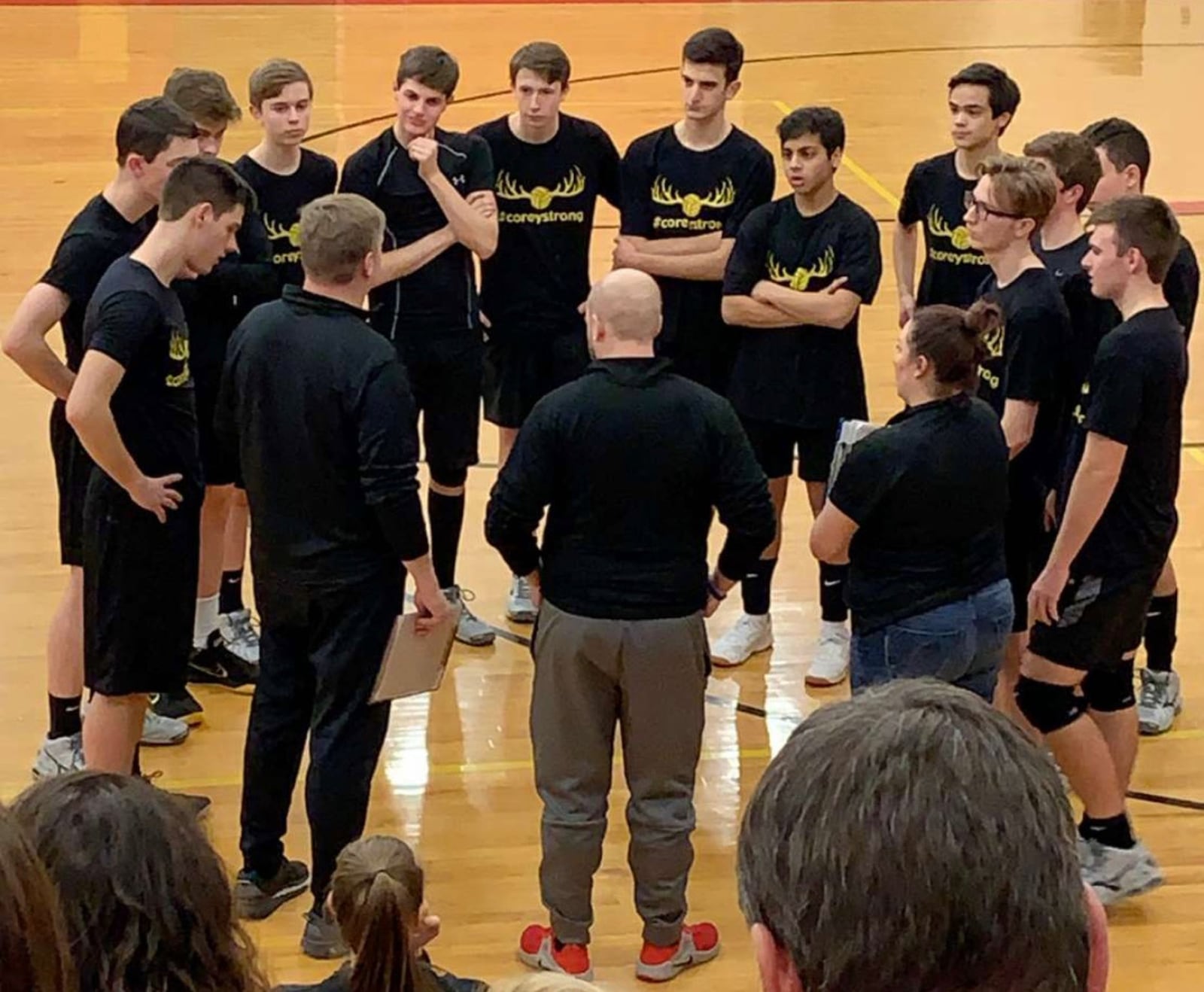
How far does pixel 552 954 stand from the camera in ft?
15.2

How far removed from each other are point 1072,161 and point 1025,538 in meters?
1.08

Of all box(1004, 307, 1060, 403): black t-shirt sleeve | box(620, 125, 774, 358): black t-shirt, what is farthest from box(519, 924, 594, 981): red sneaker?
box(620, 125, 774, 358): black t-shirt

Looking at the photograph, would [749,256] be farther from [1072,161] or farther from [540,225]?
[1072,161]

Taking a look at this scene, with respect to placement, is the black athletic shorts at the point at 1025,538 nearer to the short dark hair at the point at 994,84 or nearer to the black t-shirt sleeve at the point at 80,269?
the short dark hair at the point at 994,84

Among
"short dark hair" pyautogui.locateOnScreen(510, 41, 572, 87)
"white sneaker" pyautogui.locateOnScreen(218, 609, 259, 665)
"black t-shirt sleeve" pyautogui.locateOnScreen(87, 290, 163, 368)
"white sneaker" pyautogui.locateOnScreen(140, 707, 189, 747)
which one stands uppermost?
"short dark hair" pyautogui.locateOnScreen(510, 41, 572, 87)

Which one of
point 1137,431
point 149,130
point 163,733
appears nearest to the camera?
point 1137,431

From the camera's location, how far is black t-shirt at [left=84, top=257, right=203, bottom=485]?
4.55m

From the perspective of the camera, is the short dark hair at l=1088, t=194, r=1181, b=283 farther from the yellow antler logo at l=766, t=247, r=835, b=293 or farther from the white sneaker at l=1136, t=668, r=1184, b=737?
the white sneaker at l=1136, t=668, r=1184, b=737

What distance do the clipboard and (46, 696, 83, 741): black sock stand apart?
4.17 ft

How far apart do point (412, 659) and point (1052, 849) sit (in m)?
3.21

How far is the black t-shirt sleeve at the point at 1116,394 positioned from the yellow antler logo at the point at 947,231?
1490 millimetres

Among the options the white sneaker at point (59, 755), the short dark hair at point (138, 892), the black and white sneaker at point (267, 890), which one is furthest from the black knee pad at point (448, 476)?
the short dark hair at point (138, 892)

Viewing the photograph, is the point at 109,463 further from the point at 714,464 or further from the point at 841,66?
the point at 841,66

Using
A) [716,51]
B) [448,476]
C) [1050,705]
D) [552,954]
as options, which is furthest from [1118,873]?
[716,51]
